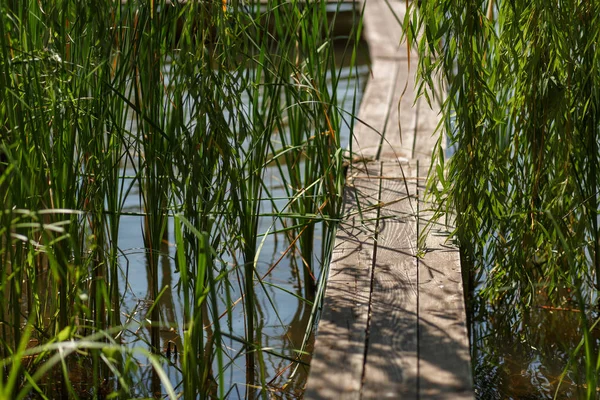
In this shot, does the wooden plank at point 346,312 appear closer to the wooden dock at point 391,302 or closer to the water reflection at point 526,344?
the wooden dock at point 391,302

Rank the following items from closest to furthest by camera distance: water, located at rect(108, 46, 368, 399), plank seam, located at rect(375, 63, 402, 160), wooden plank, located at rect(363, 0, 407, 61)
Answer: water, located at rect(108, 46, 368, 399)
plank seam, located at rect(375, 63, 402, 160)
wooden plank, located at rect(363, 0, 407, 61)

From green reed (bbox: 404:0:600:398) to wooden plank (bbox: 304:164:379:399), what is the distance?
0.96 feet

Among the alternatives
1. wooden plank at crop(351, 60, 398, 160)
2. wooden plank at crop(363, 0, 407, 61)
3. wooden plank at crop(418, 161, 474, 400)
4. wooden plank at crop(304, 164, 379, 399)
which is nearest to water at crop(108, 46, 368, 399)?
wooden plank at crop(304, 164, 379, 399)

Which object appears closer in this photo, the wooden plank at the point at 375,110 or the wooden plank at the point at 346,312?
the wooden plank at the point at 346,312

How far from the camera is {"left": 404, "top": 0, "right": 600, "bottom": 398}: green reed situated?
237 centimetres

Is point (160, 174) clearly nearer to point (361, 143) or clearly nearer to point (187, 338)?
point (187, 338)

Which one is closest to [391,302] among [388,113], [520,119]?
[520,119]

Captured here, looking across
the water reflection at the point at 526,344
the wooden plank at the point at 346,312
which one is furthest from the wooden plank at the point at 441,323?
the water reflection at the point at 526,344

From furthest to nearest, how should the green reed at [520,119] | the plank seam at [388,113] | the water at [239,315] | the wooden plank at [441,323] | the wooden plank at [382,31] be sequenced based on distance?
the wooden plank at [382,31] → the plank seam at [388,113] → the water at [239,315] → the green reed at [520,119] → the wooden plank at [441,323]

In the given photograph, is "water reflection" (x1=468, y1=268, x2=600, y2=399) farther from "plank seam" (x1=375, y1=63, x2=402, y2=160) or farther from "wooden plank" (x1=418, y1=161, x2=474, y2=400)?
"plank seam" (x1=375, y1=63, x2=402, y2=160)

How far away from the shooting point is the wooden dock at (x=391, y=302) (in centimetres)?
187

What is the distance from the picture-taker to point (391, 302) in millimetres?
2264

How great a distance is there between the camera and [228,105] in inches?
88.0

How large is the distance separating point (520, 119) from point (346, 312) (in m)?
0.77
